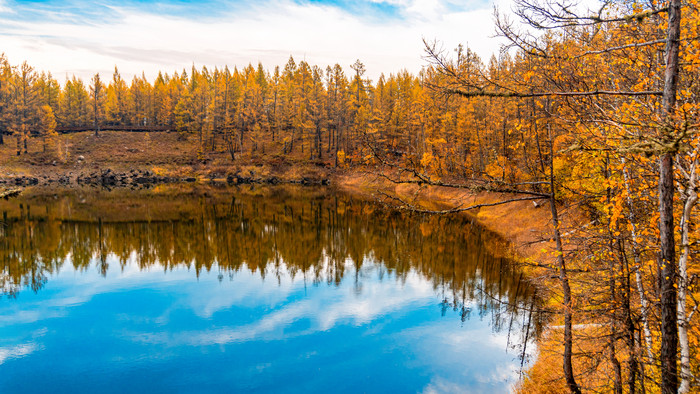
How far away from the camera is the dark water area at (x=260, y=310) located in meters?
13.9

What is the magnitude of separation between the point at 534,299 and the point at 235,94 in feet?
281

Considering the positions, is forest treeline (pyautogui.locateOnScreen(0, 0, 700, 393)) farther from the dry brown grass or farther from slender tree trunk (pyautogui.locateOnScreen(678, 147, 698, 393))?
the dry brown grass

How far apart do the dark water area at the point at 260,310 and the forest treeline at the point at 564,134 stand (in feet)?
8.31

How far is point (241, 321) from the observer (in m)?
18.0

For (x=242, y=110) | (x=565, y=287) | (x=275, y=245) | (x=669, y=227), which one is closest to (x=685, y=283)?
(x=669, y=227)

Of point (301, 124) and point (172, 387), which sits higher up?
point (301, 124)

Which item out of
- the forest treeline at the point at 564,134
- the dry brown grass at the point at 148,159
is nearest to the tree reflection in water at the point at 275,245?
the forest treeline at the point at 564,134

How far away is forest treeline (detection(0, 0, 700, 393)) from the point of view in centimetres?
631

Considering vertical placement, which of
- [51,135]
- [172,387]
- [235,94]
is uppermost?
[235,94]

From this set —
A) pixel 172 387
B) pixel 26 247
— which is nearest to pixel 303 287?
pixel 172 387

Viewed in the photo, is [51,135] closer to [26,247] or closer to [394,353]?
[26,247]

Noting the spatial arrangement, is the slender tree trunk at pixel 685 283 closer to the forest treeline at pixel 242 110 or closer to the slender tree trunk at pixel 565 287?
the slender tree trunk at pixel 565 287

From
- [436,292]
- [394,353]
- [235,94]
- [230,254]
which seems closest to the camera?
[394,353]

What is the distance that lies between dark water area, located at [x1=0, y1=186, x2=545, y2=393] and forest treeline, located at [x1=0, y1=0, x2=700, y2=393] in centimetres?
253
